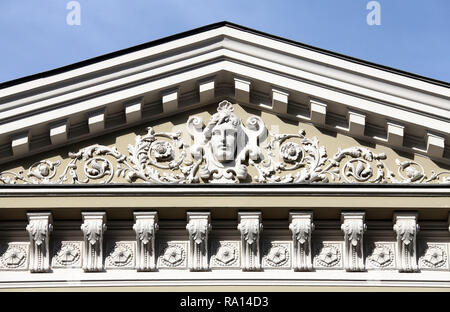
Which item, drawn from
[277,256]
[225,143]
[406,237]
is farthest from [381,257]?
[225,143]

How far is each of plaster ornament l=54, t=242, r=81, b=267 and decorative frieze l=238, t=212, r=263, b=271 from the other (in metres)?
2.09

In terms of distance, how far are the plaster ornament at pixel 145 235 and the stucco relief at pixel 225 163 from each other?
559mm

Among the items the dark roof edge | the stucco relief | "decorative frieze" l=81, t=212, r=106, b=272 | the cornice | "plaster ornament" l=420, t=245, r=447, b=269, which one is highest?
the dark roof edge

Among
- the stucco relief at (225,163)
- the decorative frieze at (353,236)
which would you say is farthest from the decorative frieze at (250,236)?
the decorative frieze at (353,236)

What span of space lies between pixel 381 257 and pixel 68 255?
3.97 meters

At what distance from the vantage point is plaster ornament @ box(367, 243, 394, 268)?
2497 cm

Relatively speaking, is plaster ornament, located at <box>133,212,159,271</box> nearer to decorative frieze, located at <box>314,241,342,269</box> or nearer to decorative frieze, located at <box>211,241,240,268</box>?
decorative frieze, located at <box>211,241,240,268</box>

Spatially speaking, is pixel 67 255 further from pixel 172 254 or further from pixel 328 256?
pixel 328 256

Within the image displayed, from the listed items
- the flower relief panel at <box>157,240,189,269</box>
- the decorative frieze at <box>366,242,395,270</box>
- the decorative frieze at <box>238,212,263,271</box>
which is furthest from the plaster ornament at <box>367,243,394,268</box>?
the flower relief panel at <box>157,240,189,269</box>

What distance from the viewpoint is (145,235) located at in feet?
81.8

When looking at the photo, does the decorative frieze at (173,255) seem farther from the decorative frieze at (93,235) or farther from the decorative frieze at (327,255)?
the decorative frieze at (327,255)

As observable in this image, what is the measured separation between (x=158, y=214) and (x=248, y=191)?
118 cm
